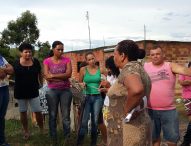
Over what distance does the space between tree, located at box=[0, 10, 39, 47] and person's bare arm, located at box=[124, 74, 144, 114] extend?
33.3 m

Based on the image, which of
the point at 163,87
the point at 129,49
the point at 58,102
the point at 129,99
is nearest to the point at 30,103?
the point at 58,102

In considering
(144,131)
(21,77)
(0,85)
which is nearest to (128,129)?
(144,131)

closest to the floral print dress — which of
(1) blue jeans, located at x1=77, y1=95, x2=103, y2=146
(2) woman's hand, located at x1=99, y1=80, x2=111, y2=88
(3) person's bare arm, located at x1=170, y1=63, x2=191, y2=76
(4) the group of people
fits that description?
(4) the group of people

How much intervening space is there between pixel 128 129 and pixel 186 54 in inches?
384

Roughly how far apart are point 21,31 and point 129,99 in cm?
3394

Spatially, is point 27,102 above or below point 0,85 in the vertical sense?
below

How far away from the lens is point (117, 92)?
4152mm

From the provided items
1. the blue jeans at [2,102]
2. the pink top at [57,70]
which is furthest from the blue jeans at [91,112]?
the blue jeans at [2,102]

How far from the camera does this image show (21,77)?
7.41 m

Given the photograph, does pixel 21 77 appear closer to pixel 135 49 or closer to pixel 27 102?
pixel 27 102

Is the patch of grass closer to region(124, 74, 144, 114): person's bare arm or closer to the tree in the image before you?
region(124, 74, 144, 114): person's bare arm

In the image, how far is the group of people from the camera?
13.3 feet

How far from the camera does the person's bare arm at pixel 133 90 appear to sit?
3848 millimetres

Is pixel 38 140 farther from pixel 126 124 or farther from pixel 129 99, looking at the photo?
pixel 129 99
